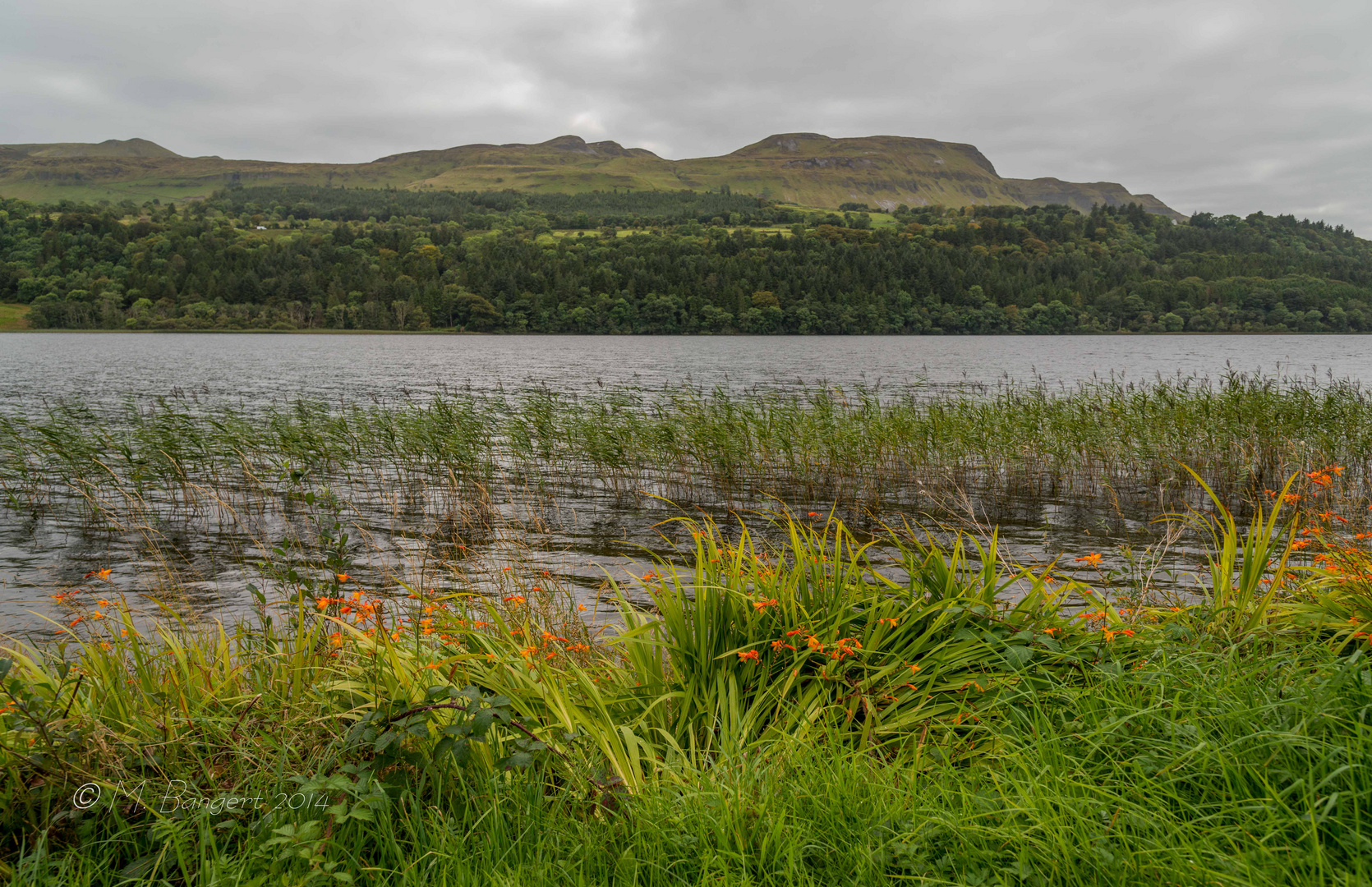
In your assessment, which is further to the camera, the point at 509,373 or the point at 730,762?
the point at 509,373

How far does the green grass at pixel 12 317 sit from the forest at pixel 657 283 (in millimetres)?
1624

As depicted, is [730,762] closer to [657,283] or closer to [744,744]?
[744,744]

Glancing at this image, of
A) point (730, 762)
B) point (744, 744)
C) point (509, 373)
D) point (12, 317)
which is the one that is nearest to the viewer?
point (730, 762)

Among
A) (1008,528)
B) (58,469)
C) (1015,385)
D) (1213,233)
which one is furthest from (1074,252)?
(58,469)

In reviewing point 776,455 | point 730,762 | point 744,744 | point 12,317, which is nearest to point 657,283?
point 12,317

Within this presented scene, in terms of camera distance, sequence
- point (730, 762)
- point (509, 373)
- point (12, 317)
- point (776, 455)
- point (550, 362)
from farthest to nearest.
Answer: point (12, 317) < point (550, 362) < point (509, 373) < point (776, 455) < point (730, 762)

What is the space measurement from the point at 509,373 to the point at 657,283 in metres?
77.4

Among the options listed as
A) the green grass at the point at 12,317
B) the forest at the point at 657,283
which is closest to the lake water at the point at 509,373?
the forest at the point at 657,283

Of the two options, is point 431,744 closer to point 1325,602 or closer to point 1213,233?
point 1325,602

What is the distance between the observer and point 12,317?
108375 mm

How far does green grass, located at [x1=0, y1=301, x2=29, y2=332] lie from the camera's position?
347 feet

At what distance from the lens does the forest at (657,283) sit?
117 metres

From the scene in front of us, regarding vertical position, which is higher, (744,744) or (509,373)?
(744,744)

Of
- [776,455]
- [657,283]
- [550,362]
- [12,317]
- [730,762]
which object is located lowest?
[776,455]
